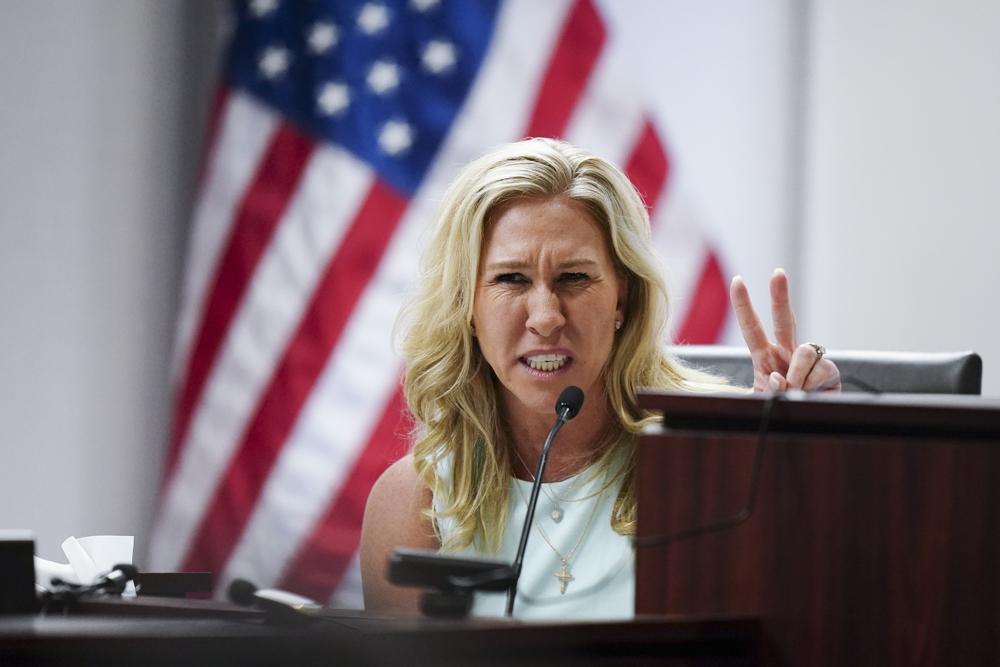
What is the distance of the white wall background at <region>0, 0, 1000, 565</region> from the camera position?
2.82 metres

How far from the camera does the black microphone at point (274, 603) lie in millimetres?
830

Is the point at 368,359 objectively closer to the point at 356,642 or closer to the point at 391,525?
the point at 391,525

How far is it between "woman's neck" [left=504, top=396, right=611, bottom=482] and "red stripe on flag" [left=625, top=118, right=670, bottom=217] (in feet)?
4.56

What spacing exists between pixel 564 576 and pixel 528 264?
0.49 meters

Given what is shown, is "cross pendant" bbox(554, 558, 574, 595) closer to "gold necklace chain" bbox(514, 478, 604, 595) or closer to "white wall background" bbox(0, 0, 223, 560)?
"gold necklace chain" bbox(514, 478, 604, 595)

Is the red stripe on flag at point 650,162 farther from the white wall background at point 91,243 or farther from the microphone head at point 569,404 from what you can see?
the microphone head at point 569,404

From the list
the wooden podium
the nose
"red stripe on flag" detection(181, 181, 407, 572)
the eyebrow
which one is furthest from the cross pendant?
"red stripe on flag" detection(181, 181, 407, 572)

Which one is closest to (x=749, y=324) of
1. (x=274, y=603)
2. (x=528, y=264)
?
(x=528, y=264)

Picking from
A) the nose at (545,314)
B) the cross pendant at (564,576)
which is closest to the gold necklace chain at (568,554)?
the cross pendant at (564,576)

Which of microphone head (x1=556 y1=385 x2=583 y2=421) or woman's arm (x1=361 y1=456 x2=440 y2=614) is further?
woman's arm (x1=361 y1=456 x2=440 y2=614)

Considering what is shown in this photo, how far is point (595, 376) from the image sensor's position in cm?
182

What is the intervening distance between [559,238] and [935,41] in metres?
1.53

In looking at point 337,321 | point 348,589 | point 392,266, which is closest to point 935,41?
point 392,266

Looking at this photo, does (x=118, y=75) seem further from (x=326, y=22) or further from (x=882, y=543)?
(x=882, y=543)
